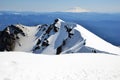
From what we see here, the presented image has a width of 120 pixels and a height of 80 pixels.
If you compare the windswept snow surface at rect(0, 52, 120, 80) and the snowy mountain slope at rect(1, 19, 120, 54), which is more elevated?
the windswept snow surface at rect(0, 52, 120, 80)

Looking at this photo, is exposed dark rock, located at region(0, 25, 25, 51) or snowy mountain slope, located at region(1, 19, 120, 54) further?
exposed dark rock, located at region(0, 25, 25, 51)

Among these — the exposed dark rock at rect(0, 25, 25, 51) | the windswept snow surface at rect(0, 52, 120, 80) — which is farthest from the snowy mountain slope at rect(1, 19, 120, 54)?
the windswept snow surface at rect(0, 52, 120, 80)

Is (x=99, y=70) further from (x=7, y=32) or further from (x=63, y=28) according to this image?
(x=7, y=32)

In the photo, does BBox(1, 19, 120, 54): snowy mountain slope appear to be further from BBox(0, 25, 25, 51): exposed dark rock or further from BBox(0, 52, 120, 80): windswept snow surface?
BBox(0, 52, 120, 80): windswept snow surface

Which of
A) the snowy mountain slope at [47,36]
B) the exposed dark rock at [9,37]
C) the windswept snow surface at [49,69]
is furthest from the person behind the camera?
the exposed dark rock at [9,37]

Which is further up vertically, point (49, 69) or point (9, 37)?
point (49, 69)

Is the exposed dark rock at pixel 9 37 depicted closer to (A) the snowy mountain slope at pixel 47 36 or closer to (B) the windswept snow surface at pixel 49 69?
(A) the snowy mountain slope at pixel 47 36

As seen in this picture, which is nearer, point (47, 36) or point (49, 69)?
point (49, 69)

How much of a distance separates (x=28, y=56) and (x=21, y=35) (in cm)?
16366

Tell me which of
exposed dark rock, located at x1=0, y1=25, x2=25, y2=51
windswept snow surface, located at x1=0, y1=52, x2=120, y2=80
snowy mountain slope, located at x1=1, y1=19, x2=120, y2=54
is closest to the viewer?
windswept snow surface, located at x1=0, y1=52, x2=120, y2=80

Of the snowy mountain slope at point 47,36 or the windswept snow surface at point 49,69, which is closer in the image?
the windswept snow surface at point 49,69

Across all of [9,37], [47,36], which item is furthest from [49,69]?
[9,37]

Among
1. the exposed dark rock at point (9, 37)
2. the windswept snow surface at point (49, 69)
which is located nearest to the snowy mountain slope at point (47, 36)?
the exposed dark rock at point (9, 37)

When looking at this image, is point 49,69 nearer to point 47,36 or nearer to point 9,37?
point 47,36
